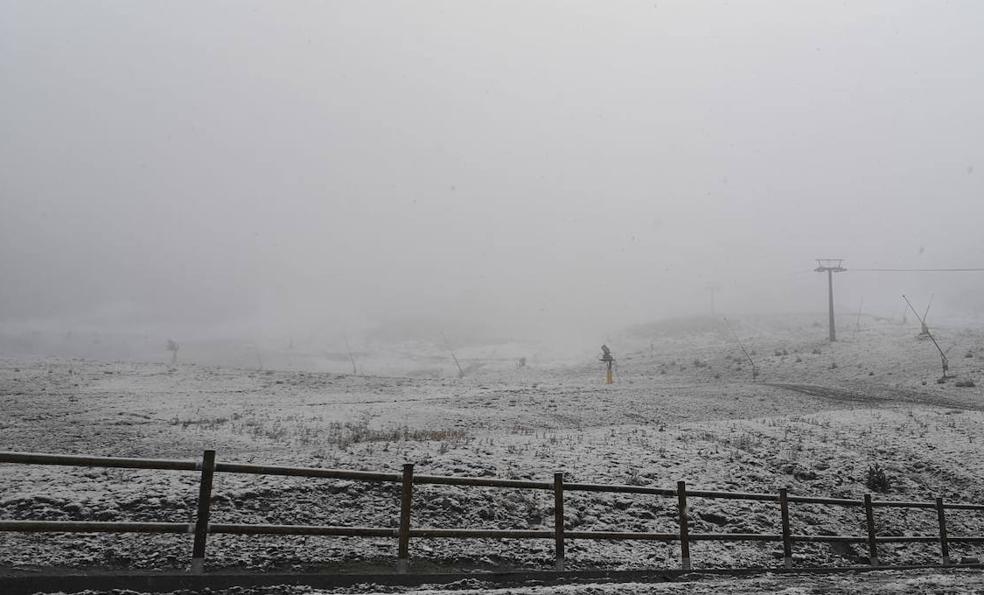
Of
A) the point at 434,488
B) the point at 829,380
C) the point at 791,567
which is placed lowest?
the point at 791,567

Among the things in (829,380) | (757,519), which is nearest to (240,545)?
(757,519)

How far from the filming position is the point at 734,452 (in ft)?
68.9

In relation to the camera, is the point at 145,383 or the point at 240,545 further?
the point at 145,383

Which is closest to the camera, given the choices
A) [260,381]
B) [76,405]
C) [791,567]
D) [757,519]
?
[791,567]

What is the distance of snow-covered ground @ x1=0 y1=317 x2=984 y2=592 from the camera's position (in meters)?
11.6

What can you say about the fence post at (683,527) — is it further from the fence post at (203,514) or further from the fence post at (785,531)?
the fence post at (203,514)

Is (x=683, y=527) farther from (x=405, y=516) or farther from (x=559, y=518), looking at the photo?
(x=405, y=516)

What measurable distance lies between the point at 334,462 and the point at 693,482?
9953 millimetres

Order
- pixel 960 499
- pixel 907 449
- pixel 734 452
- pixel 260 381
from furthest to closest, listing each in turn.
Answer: pixel 260 381 → pixel 907 449 → pixel 734 452 → pixel 960 499

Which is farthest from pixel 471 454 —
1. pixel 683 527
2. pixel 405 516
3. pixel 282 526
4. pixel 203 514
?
pixel 203 514

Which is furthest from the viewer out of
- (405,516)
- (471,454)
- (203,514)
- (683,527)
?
(471,454)

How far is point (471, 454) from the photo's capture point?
696 inches

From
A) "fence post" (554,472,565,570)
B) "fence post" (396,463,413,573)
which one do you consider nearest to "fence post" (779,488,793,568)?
"fence post" (554,472,565,570)

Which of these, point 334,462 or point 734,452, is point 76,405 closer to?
point 334,462
